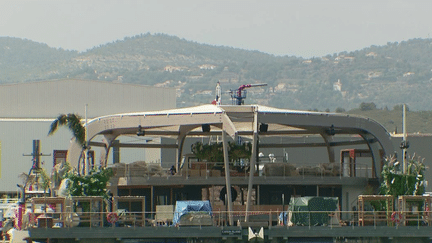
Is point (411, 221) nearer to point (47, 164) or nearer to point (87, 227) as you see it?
point (87, 227)

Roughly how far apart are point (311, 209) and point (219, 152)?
12662mm

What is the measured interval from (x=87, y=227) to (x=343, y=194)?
18.2 metres

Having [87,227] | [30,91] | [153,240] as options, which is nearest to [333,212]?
[153,240]

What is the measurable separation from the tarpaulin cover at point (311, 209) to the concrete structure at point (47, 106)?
61.3 m

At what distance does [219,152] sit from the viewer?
60.2 m

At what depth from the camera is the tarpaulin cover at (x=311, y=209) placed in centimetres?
4825

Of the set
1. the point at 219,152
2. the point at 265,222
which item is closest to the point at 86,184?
the point at 265,222

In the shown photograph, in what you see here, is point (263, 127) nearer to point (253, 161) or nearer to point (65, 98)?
point (253, 161)

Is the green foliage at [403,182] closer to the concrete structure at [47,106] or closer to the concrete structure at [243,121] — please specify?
the concrete structure at [243,121]

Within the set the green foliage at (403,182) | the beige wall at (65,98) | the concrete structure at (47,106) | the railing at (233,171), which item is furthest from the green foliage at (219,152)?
the beige wall at (65,98)

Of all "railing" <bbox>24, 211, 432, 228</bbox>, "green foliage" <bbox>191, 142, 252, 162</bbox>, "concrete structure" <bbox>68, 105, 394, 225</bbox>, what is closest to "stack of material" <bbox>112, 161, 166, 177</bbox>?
"concrete structure" <bbox>68, 105, 394, 225</bbox>

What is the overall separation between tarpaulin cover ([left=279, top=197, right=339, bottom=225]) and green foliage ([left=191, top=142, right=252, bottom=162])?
1016 cm

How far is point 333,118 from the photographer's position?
56375 millimetres

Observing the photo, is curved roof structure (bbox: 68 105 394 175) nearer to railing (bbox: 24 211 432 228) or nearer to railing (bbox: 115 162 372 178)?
railing (bbox: 115 162 372 178)
